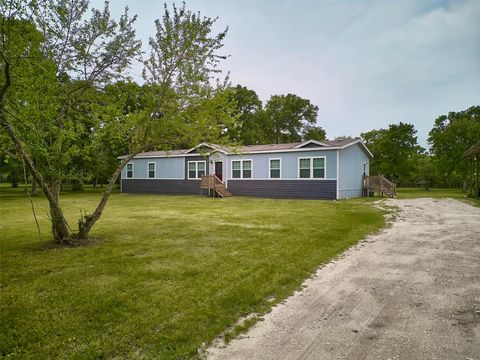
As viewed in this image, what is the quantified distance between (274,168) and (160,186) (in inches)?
431

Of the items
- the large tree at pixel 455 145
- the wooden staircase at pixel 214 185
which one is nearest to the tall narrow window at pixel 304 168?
the wooden staircase at pixel 214 185

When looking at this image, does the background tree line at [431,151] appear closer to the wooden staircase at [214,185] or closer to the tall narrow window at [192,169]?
the wooden staircase at [214,185]

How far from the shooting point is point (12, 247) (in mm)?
6836

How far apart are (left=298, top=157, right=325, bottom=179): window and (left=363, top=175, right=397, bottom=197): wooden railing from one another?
16.0ft

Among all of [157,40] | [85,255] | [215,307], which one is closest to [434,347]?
[215,307]

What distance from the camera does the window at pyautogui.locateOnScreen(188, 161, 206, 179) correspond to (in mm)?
24453

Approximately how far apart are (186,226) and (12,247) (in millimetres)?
4204

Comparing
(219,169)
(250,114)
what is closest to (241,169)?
(219,169)

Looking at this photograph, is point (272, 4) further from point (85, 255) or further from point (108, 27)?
point (85, 255)

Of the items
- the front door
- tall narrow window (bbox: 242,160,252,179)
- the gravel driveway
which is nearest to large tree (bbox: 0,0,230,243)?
the gravel driveway

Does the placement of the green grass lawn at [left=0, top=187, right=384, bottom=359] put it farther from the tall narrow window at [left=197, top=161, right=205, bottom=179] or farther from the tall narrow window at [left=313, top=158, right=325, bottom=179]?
the tall narrow window at [left=197, top=161, right=205, bottom=179]

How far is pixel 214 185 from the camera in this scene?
71.6 feet

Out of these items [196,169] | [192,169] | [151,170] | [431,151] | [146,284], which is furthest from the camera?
[431,151]

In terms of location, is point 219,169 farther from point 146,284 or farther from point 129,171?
point 146,284
